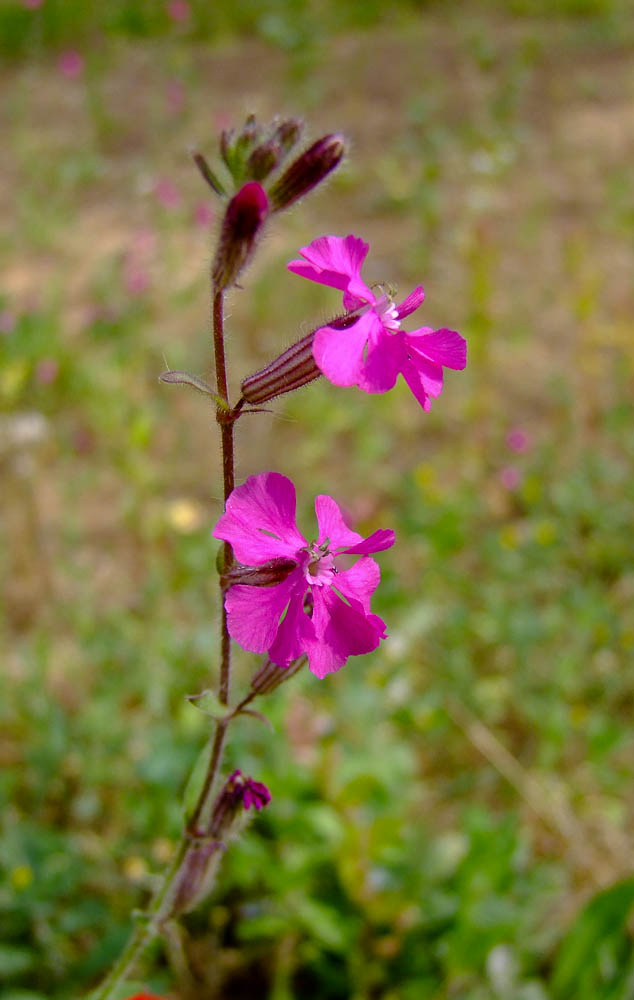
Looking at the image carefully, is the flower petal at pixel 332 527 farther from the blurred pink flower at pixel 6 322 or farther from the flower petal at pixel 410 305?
the blurred pink flower at pixel 6 322

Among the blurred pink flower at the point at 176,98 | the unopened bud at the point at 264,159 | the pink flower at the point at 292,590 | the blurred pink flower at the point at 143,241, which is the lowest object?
the pink flower at the point at 292,590

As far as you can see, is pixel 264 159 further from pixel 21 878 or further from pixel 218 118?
pixel 218 118

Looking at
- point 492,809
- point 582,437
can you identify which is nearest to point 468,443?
point 582,437

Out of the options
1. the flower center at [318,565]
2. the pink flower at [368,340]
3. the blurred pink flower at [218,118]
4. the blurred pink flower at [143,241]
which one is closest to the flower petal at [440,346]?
the pink flower at [368,340]

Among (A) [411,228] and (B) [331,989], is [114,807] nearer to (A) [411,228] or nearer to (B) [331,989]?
(B) [331,989]

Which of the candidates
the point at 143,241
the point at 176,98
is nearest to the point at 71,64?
the point at 176,98

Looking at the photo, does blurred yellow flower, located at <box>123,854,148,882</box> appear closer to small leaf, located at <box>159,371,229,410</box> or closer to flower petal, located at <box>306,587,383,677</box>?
flower petal, located at <box>306,587,383,677</box>
